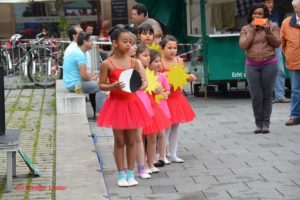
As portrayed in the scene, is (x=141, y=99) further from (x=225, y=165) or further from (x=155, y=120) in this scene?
(x=225, y=165)

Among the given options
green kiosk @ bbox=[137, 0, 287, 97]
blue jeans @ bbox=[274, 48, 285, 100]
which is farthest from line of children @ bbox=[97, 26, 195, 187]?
green kiosk @ bbox=[137, 0, 287, 97]

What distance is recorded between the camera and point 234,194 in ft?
24.4

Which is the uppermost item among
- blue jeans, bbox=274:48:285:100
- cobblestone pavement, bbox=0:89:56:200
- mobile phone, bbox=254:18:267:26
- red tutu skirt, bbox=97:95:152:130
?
mobile phone, bbox=254:18:267:26

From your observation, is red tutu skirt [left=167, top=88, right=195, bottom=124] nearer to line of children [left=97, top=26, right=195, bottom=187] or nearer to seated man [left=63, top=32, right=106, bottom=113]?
line of children [left=97, top=26, right=195, bottom=187]

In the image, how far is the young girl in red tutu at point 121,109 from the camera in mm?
7832

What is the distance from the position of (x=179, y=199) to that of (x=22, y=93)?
34.3 feet

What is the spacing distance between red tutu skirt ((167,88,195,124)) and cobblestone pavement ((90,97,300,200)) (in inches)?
20.0

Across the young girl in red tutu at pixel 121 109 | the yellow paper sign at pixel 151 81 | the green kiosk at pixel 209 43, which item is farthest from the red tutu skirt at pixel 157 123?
the green kiosk at pixel 209 43

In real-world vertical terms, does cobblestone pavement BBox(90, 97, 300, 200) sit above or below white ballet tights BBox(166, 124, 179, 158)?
below

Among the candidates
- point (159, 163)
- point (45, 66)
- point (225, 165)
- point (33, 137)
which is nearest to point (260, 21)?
point (225, 165)

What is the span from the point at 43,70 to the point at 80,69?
5936mm

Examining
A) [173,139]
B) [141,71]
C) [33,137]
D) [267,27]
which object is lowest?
[33,137]

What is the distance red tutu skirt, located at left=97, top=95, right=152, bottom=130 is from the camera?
7.82 m

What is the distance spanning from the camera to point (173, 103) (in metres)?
9.18
